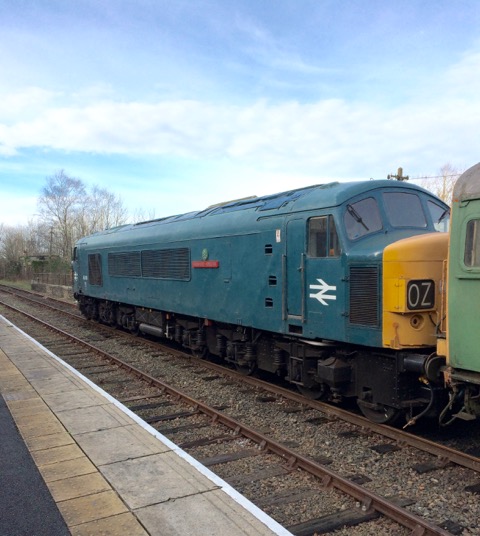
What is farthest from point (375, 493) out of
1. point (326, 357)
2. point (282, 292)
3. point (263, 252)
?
point (263, 252)

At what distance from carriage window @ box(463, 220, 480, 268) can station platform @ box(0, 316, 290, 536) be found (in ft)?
9.84

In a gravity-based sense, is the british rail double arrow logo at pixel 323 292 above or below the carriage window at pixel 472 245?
below

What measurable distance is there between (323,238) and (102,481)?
4108mm

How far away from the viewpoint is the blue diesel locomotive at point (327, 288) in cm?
597

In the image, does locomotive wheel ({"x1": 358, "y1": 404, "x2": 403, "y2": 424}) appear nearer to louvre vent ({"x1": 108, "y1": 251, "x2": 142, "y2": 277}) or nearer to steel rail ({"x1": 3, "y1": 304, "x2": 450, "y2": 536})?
steel rail ({"x1": 3, "y1": 304, "x2": 450, "y2": 536})

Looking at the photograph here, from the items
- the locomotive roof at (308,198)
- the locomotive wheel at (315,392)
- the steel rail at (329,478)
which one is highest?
the locomotive roof at (308,198)

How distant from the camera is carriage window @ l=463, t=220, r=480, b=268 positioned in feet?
Answer: 16.0

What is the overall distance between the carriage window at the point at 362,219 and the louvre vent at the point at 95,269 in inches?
457

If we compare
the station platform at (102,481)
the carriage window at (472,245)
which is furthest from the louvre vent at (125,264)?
the carriage window at (472,245)

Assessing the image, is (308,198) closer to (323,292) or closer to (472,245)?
(323,292)

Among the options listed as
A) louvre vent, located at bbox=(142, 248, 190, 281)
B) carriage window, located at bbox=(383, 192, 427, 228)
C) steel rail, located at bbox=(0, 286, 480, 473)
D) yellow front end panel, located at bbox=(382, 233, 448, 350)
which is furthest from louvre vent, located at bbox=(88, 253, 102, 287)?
yellow front end panel, located at bbox=(382, 233, 448, 350)

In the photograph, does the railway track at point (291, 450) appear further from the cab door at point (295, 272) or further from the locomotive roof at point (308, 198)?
the locomotive roof at point (308, 198)

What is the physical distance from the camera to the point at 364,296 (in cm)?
632

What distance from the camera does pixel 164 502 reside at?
14.0 feet
